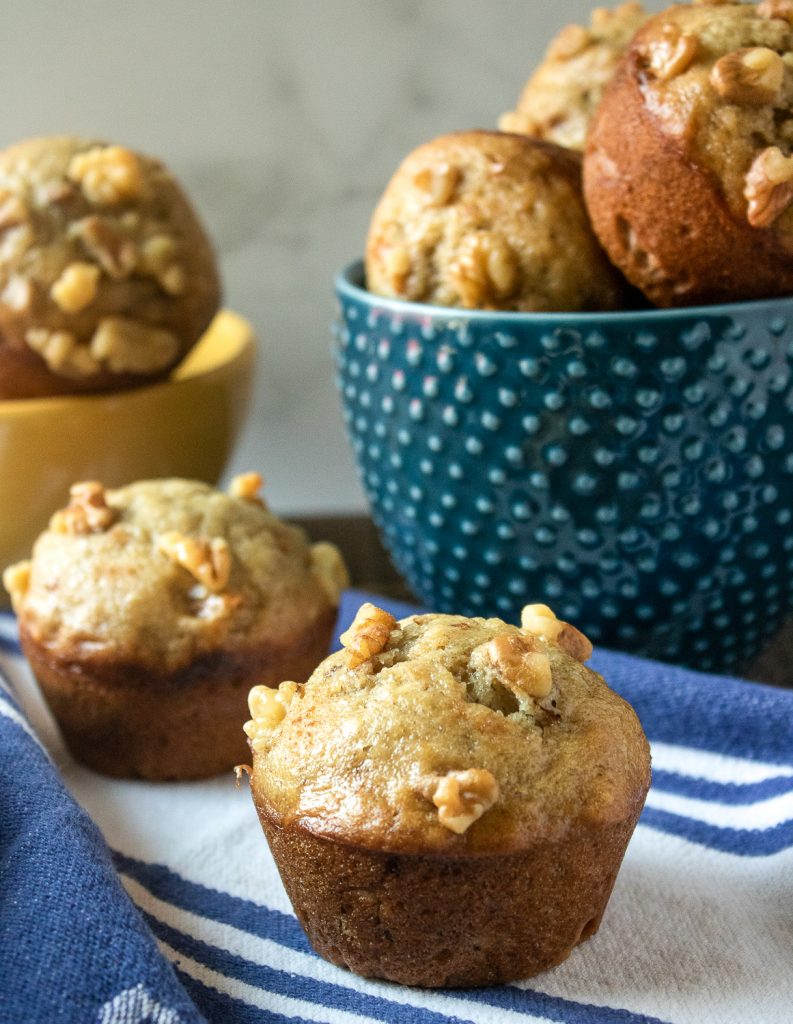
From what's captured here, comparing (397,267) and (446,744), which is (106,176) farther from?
(446,744)

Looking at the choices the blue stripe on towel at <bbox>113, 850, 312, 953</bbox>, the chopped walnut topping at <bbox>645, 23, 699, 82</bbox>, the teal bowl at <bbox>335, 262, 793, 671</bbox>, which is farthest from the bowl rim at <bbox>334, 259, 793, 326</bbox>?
the blue stripe on towel at <bbox>113, 850, 312, 953</bbox>

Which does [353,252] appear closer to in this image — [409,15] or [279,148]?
[279,148]

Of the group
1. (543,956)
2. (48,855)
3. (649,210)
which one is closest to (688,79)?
(649,210)

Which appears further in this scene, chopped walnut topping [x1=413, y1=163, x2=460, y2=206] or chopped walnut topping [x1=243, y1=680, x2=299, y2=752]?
chopped walnut topping [x1=413, y1=163, x2=460, y2=206]

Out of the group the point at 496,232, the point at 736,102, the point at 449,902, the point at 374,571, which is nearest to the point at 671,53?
the point at 736,102

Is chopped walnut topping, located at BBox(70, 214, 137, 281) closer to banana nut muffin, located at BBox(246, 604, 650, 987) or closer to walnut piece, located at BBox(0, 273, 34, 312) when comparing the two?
walnut piece, located at BBox(0, 273, 34, 312)

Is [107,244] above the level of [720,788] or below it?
above
